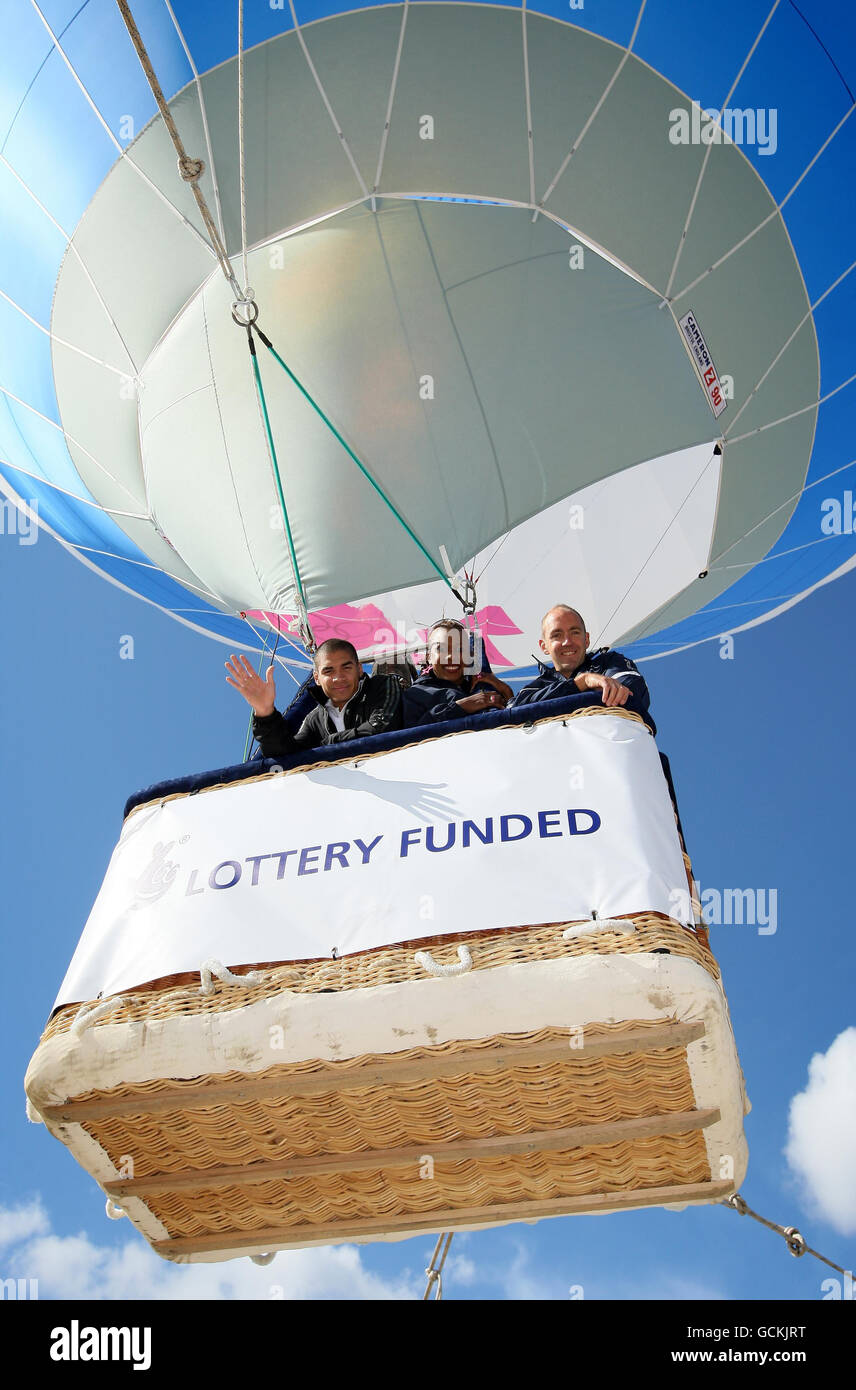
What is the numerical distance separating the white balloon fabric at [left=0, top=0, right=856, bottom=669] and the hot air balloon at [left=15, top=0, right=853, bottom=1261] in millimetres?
15

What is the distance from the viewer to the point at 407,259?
17.7 feet

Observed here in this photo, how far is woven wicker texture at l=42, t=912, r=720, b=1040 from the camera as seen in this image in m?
2.34

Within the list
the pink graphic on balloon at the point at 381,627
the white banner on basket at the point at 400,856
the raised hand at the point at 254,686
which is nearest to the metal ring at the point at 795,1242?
the white banner on basket at the point at 400,856

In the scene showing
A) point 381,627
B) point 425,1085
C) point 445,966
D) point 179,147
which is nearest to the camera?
point 445,966

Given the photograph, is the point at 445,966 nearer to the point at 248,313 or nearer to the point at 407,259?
the point at 248,313

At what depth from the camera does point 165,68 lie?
5070 millimetres

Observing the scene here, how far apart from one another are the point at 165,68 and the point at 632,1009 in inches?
180

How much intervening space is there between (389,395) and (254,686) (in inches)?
99.3

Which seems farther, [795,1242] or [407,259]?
[407,259]

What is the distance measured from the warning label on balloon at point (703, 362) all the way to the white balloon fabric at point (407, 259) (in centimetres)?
1

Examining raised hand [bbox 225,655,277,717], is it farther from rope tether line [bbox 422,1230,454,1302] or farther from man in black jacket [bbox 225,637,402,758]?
rope tether line [bbox 422,1230,454,1302]

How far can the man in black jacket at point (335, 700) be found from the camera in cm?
337

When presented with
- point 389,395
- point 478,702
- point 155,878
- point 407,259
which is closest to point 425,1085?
point 155,878

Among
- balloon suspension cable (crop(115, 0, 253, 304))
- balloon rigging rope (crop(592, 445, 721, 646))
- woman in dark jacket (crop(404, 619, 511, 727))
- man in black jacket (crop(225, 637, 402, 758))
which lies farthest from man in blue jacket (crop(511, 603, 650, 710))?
balloon rigging rope (crop(592, 445, 721, 646))
